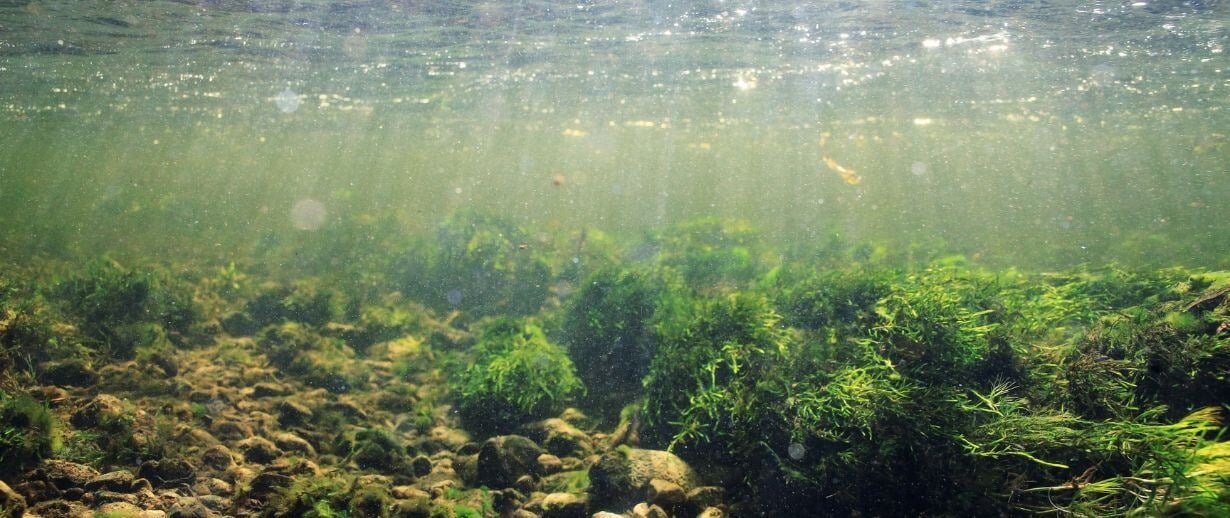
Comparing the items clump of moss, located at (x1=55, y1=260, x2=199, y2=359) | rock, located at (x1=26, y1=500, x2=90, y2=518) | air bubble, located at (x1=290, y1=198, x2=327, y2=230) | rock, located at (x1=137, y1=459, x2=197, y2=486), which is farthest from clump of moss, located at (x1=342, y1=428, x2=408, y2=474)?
air bubble, located at (x1=290, y1=198, x2=327, y2=230)

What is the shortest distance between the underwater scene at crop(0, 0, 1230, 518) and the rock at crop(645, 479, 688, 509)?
0.04 metres

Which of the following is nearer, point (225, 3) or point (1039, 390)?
point (1039, 390)

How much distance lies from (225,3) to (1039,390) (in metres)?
17.0

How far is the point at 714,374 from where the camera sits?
6113 mm

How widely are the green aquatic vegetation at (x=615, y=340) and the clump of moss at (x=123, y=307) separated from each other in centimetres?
726

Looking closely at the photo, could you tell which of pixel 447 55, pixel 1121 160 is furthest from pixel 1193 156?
pixel 447 55

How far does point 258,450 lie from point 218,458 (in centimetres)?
39

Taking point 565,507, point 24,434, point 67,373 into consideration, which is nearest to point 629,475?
point 565,507

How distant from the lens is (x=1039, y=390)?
5.21m

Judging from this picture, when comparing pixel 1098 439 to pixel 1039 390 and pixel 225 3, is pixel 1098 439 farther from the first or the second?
pixel 225 3

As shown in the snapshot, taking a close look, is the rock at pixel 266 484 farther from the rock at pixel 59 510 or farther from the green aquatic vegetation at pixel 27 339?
the green aquatic vegetation at pixel 27 339

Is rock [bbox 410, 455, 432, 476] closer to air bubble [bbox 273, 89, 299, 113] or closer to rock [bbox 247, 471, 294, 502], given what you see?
rock [bbox 247, 471, 294, 502]

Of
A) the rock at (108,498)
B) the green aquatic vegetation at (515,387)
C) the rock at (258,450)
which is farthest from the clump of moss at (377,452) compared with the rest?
the rock at (108,498)

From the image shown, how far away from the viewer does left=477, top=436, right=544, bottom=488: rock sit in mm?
6102
